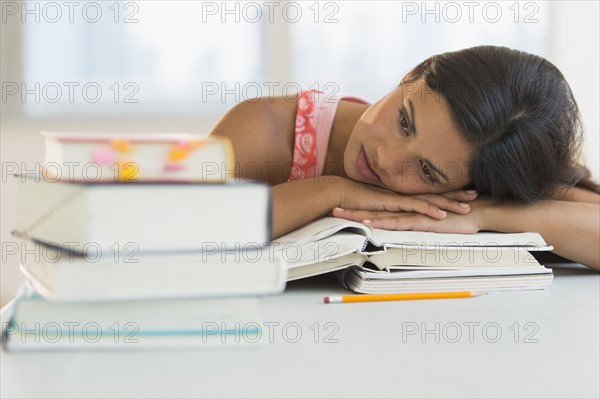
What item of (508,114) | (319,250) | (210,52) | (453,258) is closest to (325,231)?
(319,250)

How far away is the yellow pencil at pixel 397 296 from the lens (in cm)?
→ 83

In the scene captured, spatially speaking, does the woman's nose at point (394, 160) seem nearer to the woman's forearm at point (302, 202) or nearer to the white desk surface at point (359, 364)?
the woman's forearm at point (302, 202)

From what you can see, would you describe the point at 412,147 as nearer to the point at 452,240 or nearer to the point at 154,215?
the point at 452,240

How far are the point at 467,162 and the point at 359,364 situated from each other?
675mm

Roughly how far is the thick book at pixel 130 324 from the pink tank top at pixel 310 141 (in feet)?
2.90

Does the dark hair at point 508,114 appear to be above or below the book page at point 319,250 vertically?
above

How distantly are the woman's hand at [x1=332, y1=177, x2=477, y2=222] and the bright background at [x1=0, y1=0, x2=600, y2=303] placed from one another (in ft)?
6.03

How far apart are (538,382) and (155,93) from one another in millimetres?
2611

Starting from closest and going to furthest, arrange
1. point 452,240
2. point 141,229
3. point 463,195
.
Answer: point 141,229, point 452,240, point 463,195

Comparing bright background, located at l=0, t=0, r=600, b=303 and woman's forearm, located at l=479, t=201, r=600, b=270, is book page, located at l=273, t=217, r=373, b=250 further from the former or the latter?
bright background, located at l=0, t=0, r=600, b=303

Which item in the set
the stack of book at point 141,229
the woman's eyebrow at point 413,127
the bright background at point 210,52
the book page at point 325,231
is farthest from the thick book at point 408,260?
the bright background at point 210,52

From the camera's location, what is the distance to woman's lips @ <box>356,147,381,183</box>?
123 centimetres

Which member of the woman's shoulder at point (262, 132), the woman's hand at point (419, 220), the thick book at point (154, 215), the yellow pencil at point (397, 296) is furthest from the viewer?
the woman's shoulder at point (262, 132)

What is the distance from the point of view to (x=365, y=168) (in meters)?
1.24
